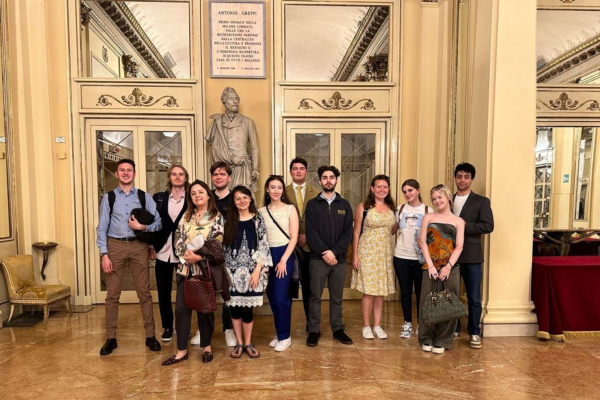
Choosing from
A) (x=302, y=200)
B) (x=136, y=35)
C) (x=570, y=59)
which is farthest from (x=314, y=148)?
(x=570, y=59)

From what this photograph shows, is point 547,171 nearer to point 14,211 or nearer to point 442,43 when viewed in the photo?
point 442,43

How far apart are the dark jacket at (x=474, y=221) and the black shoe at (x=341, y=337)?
3.95 feet

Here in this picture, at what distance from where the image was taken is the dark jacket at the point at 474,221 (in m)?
3.32

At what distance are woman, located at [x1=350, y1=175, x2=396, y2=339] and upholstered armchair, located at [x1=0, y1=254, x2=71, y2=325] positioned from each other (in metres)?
3.34

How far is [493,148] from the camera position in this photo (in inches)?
142

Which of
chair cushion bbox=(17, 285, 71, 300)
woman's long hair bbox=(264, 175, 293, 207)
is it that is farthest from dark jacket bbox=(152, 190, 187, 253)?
chair cushion bbox=(17, 285, 71, 300)

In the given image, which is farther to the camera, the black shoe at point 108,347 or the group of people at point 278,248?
the black shoe at point 108,347

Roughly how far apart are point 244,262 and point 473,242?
6.56ft

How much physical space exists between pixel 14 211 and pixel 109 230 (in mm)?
2032

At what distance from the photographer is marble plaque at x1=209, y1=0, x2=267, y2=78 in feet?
16.0

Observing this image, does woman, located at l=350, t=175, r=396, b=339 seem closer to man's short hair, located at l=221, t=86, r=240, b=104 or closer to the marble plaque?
man's short hair, located at l=221, t=86, r=240, b=104

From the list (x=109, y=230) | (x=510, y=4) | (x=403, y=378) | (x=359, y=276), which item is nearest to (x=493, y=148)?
(x=510, y=4)

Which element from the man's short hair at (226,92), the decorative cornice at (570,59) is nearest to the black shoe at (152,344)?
the man's short hair at (226,92)

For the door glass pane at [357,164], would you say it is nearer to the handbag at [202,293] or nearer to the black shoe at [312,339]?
the black shoe at [312,339]
